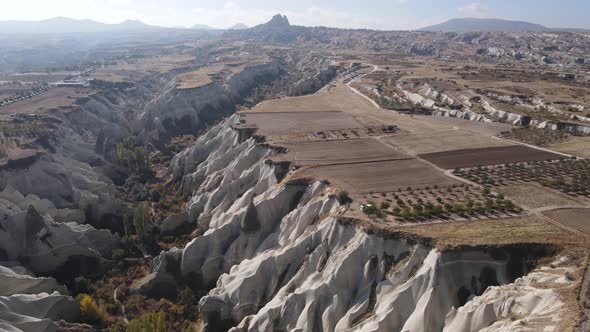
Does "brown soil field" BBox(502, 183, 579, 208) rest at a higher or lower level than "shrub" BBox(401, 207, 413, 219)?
higher

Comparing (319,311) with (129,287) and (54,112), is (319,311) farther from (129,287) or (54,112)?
(54,112)

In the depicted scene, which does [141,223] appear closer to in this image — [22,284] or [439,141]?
[22,284]

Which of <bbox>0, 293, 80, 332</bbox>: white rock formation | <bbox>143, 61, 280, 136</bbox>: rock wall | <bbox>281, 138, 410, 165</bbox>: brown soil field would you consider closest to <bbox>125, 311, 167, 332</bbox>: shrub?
<bbox>0, 293, 80, 332</bbox>: white rock formation

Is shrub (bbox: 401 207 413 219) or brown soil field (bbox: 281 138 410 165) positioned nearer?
shrub (bbox: 401 207 413 219)

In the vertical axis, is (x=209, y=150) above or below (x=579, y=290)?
below

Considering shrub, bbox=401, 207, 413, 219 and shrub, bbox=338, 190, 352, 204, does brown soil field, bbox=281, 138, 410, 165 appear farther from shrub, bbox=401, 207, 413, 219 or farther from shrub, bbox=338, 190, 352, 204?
shrub, bbox=401, 207, 413, 219

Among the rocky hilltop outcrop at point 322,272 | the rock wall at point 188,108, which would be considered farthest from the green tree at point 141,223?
the rock wall at point 188,108

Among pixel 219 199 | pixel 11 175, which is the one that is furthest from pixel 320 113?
pixel 11 175
